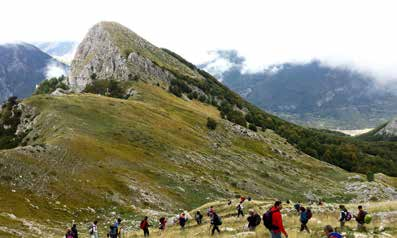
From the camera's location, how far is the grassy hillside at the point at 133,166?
2474 inches

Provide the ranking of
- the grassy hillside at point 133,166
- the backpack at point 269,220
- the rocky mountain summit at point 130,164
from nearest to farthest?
1. the backpack at point 269,220
2. the rocky mountain summit at point 130,164
3. the grassy hillside at point 133,166

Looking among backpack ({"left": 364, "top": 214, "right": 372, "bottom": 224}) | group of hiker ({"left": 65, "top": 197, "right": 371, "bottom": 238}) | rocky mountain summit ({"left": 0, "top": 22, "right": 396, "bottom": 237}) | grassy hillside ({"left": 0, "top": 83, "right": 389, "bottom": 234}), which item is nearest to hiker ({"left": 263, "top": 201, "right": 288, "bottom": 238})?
group of hiker ({"left": 65, "top": 197, "right": 371, "bottom": 238})

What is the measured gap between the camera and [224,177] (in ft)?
332

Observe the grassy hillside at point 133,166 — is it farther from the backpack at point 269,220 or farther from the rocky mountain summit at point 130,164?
the backpack at point 269,220

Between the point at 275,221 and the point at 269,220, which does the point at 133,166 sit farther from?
the point at 275,221

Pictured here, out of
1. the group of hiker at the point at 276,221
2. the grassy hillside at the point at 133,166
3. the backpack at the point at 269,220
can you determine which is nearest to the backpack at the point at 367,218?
the group of hiker at the point at 276,221

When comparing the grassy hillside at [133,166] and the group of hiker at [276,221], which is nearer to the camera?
the group of hiker at [276,221]

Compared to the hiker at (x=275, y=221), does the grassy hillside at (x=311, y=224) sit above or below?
below

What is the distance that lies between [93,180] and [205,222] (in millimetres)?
29020

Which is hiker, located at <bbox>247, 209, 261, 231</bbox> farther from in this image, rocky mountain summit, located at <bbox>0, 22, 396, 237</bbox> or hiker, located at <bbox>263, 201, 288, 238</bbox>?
rocky mountain summit, located at <bbox>0, 22, 396, 237</bbox>

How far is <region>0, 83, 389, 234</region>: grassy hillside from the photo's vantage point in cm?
6284

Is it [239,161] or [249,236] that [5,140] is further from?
[249,236]

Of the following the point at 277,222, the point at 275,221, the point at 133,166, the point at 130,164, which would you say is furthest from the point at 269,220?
the point at 130,164

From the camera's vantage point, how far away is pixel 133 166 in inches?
3280
